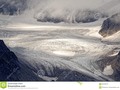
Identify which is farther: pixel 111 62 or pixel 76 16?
pixel 76 16

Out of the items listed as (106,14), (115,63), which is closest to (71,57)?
(115,63)

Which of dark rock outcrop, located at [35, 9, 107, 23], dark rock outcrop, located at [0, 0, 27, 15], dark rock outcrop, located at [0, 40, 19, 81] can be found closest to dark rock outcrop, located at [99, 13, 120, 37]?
dark rock outcrop, located at [35, 9, 107, 23]

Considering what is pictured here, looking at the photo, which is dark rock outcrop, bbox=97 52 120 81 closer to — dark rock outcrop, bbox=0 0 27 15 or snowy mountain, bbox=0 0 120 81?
snowy mountain, bbox=0 0 120 81

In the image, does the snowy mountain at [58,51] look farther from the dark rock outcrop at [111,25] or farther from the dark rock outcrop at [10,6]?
the dark rock outcrop at [111,25]

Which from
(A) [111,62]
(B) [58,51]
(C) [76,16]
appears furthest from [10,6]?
(A) [111,62]

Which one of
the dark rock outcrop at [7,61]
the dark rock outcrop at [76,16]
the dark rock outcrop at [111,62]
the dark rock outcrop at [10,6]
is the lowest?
the dark rock outcrop at [111,62]

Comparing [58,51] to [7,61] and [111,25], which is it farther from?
[111,25]

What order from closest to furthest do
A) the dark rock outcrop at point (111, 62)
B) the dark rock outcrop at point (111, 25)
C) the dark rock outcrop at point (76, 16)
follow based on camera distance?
the dark rock outcrop at point (111, 62), the dark rock outcrop at point (111, 25), the dark rock outcrop at point (76, 16)

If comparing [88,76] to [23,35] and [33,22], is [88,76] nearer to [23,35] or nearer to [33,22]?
[23,35]

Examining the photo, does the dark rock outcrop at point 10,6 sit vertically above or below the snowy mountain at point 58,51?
above

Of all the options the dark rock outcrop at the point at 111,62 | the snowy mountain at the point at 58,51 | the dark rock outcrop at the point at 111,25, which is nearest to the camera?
the snowy mountain at the point at 58,51

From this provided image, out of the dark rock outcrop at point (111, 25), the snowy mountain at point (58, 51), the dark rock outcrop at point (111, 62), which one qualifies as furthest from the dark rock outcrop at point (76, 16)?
the dark rock outcrop at point (111, 62)
